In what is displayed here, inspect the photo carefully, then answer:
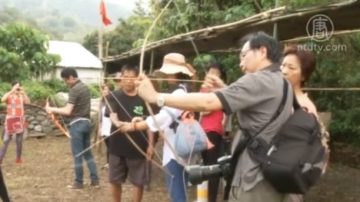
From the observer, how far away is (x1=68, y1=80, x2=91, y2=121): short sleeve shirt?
A: 693 cm

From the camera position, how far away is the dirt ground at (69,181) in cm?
711

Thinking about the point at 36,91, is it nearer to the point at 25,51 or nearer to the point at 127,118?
the point at 25,51

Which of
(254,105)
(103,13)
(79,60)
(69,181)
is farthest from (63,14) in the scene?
(254,105)

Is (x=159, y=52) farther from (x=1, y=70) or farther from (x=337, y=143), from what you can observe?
(x=1, y=70)

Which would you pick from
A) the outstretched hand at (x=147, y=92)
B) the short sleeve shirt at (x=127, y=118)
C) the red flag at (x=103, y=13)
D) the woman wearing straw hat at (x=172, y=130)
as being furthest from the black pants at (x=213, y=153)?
the outstretched hand at (x=147, y=92)

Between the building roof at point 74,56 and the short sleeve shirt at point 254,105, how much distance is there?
27494 mm

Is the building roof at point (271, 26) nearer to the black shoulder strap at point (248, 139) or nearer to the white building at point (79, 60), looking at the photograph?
the black shoulder strap at point (248, 139)

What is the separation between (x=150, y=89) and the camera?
8.52 ft

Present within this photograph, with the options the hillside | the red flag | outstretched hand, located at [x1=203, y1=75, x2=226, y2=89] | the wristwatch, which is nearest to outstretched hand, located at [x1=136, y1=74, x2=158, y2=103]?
the wristwatch

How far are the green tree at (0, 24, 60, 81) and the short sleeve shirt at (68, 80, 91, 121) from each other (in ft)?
38.5

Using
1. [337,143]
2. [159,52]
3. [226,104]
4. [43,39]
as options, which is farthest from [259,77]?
[43,39]

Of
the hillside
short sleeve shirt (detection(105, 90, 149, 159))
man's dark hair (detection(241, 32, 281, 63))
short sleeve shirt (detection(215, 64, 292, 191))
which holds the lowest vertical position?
short sleeve shirt (detection(105, 90, 149, 159))

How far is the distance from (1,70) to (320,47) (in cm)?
1261

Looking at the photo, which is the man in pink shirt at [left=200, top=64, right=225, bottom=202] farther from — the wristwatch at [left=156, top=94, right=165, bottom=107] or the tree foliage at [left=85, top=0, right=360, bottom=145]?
the wristwatch at [left=156, top=94, right=165, bottom=107]
